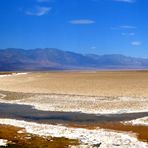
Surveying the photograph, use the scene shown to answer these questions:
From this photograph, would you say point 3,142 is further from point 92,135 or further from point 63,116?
point 63,116

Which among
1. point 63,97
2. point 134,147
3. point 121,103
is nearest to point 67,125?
point 134,147

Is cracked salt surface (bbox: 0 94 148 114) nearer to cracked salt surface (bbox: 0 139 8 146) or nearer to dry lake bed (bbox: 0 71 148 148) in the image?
dry lake bed (bbox: 0 71 148 148)

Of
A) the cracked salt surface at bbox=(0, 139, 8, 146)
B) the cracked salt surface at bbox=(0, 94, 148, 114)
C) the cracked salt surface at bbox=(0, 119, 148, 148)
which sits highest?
the cracked salt surface at bbox=(0, 94, 148, 114)

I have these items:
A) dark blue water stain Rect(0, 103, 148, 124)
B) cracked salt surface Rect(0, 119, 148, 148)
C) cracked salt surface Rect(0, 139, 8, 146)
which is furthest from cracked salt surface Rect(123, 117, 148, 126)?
cracked salt surface Rect(0, 139, 8, 146)

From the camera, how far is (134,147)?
74.7ft

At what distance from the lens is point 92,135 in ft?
87.9

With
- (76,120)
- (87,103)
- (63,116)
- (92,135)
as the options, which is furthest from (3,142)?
(87,103)

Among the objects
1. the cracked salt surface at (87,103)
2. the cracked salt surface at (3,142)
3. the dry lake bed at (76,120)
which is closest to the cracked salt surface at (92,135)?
the dry lake bed at (76,120)

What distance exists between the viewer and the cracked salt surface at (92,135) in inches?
938

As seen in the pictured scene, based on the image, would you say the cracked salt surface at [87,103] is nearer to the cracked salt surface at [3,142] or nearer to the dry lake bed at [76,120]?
the dry lake bed at [76,120]

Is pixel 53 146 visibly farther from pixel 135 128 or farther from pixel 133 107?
pixel 133 107

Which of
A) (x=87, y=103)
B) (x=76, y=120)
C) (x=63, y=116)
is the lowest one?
(x=76, y=120)

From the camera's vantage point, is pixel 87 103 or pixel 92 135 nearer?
pixel 92 135

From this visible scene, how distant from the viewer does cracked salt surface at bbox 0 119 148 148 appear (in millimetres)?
23816
